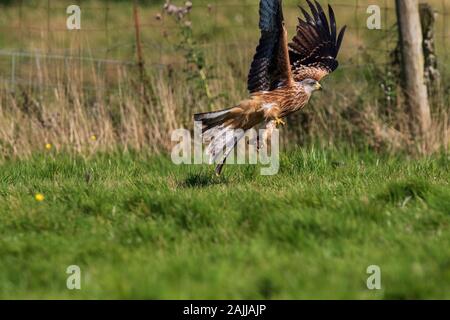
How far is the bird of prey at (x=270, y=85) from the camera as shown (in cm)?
776

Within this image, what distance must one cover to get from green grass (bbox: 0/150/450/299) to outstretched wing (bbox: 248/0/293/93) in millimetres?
1240

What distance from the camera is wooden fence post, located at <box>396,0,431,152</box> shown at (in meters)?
10.1

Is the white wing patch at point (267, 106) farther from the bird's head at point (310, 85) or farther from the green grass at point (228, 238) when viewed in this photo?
the green grass at point (228, 238)

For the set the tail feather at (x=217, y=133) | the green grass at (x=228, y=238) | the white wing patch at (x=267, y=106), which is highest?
the white wing patch at (x=267, y=106)

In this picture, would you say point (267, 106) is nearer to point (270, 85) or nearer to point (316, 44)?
point (270, 85)

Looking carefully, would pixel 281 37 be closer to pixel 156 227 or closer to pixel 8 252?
pixel 156 227

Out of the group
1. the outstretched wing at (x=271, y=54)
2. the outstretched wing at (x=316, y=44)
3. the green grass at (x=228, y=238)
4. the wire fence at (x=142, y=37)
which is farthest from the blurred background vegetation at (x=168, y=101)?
the green grass at (x=228, y=238)

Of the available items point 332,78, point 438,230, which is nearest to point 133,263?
point 438,230

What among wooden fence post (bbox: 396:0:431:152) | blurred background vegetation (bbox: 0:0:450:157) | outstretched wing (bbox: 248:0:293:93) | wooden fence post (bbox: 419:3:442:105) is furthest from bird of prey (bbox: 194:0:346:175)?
wooden fence post (bbox: 419:3:442:105)

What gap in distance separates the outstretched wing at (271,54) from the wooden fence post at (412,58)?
2463 mm

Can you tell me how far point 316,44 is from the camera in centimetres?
905

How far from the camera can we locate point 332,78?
11219 mm

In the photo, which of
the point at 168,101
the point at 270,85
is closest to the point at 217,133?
the point at 270,85

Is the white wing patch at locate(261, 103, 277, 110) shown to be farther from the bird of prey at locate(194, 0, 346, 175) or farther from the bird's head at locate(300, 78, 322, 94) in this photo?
the bird's head at locate(300, 78, 322, 94)
